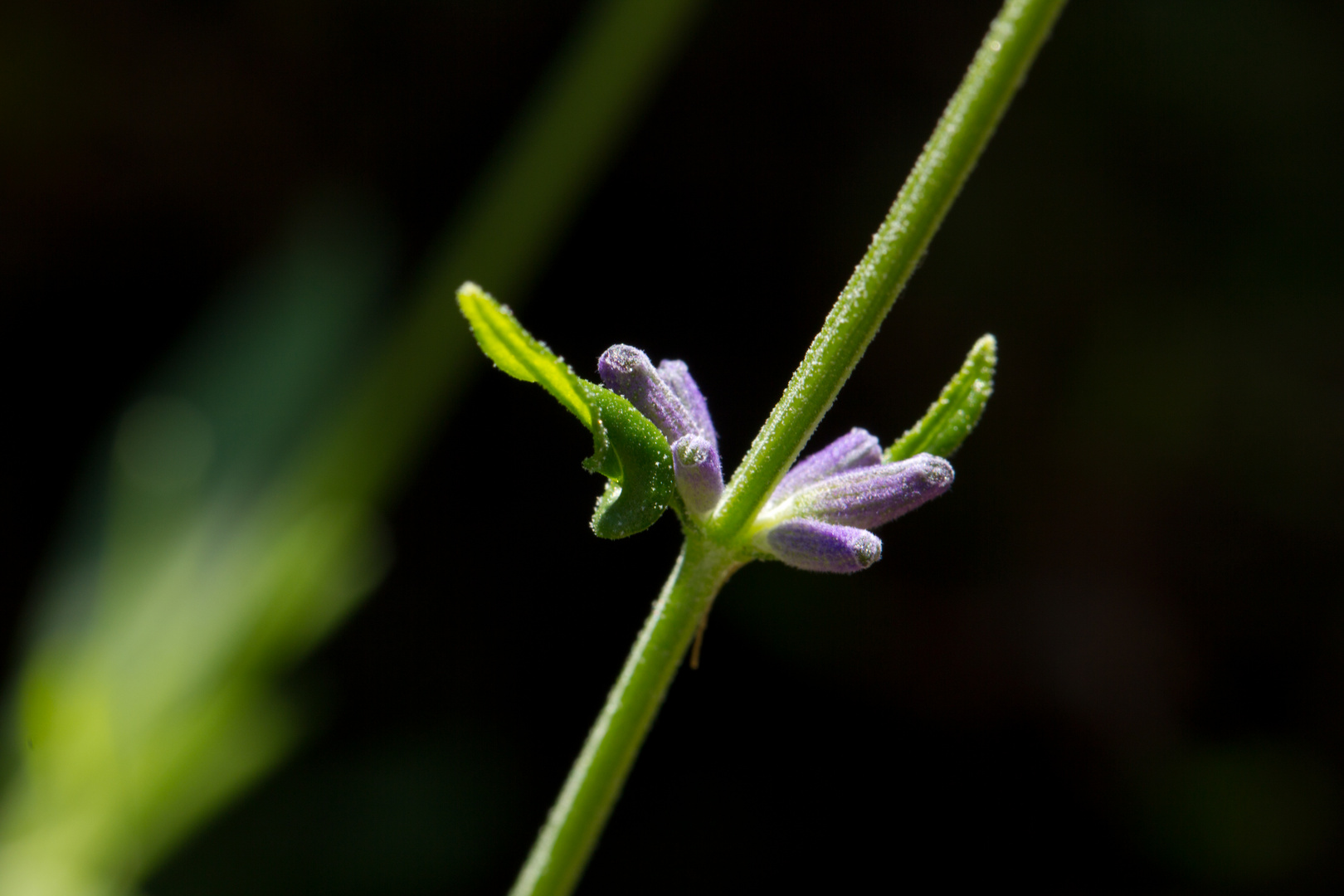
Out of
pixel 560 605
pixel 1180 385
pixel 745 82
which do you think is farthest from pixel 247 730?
pixel 1180 385

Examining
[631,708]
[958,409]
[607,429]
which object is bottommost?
[631,708]

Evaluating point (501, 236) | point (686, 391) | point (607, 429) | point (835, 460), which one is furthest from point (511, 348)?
point (501, 236)

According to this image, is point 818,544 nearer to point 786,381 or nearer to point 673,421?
point 673,421

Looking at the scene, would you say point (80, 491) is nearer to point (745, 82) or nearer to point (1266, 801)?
point (745, 82)

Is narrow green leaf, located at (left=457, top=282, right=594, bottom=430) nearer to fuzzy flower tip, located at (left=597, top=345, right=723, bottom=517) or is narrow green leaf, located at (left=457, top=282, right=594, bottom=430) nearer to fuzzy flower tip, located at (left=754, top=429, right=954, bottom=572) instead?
fuzzy flower tip, located at (left=597, top=345, right=723, bottom=517)

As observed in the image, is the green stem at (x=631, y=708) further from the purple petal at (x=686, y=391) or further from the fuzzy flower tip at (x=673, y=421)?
the purple petal at (x=686, y=391)
